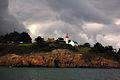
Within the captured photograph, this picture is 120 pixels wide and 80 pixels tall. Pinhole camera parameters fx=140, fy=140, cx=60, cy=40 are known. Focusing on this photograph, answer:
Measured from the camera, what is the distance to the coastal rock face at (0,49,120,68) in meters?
79.6

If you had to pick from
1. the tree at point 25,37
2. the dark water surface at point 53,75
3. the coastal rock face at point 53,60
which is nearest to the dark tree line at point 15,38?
the tree at point 25,37

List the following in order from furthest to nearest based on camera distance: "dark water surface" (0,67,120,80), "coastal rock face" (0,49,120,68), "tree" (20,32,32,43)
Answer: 1. "tree" (20,32,32,43)
2. "coastal rock face" (0,49,120,68)
3. "dark water surface" (0,67,120,80)

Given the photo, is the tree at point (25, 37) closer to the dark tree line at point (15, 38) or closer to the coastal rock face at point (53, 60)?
the dark tree line at point (15, 38)

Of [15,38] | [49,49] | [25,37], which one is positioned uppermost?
[25,37]

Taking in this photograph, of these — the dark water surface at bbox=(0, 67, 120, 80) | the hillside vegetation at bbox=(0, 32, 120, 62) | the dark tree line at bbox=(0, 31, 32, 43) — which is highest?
the dark tree line at bbox=(0, 31, 32, 43)

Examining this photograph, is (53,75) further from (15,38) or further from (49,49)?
(15,38)

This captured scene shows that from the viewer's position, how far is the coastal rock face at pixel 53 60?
7962 centimetres

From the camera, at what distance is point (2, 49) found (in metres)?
97.9

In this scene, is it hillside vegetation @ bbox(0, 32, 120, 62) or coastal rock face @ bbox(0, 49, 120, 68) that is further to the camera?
hillside vegetation @ bbox(0, 32, 120, 62)

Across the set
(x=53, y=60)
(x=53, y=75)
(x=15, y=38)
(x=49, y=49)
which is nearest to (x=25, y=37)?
(x=15, y=38)

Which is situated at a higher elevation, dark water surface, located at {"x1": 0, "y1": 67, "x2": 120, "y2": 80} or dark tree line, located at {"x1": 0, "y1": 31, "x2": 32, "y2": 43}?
dark tree line, located at {"x1": 0, "y1": 31, "x2": 32, "y2": 43}

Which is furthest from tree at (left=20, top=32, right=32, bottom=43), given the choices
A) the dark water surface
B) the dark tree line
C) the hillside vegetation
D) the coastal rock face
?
the dark water surface

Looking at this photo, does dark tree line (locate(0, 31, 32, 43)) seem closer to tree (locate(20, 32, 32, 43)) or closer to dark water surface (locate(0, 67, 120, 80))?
tree (locate(20, 32, 32, 43))

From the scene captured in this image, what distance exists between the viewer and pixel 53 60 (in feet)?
267
